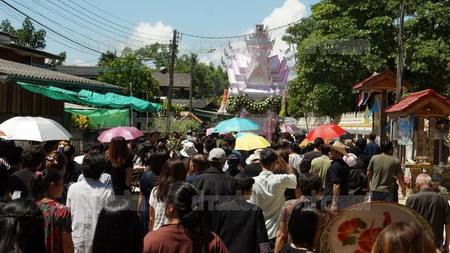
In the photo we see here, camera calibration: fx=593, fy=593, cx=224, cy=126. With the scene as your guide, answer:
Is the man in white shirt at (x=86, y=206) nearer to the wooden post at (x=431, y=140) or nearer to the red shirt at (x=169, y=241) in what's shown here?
the red shirt at (x=169, y=241)

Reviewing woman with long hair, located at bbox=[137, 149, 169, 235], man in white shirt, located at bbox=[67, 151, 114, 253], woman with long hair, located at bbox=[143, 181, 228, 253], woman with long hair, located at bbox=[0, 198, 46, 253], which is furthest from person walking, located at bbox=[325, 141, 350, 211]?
woman with long hair, located at bbox=[0, 198, 46, 253]

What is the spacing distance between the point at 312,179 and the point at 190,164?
2.39 metres

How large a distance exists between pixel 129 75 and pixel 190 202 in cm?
3444

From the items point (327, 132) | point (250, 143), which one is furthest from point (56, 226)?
point (327, 132)

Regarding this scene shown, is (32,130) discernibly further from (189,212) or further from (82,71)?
(82,71)

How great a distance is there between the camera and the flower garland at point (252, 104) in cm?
1997

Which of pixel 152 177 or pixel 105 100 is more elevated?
pixel 105 100

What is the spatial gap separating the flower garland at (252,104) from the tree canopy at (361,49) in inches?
346

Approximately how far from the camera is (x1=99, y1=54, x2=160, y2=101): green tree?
1452 inches

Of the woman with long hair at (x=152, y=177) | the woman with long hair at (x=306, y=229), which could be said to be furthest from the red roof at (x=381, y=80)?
the woman with long hair at (x=306, y=229)

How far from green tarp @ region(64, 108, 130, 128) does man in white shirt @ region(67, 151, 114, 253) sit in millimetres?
16381

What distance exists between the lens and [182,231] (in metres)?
3.73

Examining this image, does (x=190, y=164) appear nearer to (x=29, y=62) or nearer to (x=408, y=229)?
(x=408, y=229)

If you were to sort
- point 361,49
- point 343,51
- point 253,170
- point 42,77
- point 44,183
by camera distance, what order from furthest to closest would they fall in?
point 343,51
point 361,49
point 42,77
point 253,170
point 44,183
